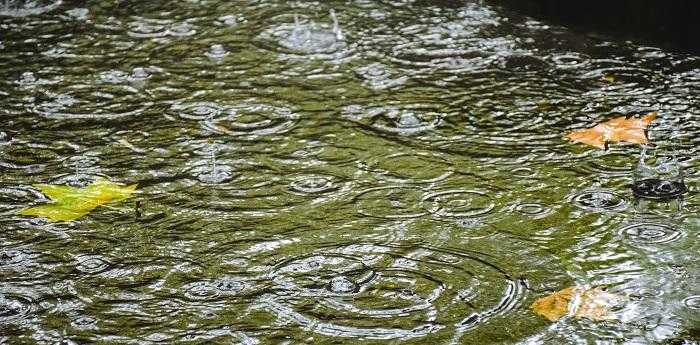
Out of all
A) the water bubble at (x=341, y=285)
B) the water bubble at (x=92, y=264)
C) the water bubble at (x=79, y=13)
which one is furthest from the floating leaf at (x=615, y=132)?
the water bubble at (x=79, y=13)

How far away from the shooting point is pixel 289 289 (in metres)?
2.64

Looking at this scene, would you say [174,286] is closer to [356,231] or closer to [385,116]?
[356,231]

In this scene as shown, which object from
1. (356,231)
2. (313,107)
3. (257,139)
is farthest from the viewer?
(313,107)

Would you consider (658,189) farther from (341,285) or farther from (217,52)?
(217,52)

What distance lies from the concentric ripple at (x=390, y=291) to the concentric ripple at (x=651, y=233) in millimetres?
408

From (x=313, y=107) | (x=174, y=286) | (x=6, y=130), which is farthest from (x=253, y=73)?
(x=174, y=286)

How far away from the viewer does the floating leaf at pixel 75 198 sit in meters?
3.13

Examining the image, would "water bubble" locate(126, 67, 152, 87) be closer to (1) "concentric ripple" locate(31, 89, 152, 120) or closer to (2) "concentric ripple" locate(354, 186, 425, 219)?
(1) "concentric ripple" locate(31, 89, 152, 120)

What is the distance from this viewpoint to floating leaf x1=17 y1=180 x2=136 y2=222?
10.3ft

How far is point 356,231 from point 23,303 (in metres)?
0.89

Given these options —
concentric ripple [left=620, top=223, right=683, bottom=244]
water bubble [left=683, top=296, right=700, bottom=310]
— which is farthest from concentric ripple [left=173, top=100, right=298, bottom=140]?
water bubble [left=683, top=296, right=700, bottom=310]

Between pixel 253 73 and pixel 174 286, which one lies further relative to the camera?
pixel 253 73

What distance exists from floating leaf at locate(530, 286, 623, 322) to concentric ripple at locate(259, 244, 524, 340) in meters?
0.07

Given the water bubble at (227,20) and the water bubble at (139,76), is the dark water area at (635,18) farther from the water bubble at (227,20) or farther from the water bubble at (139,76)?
the water bubble at (139,76)
